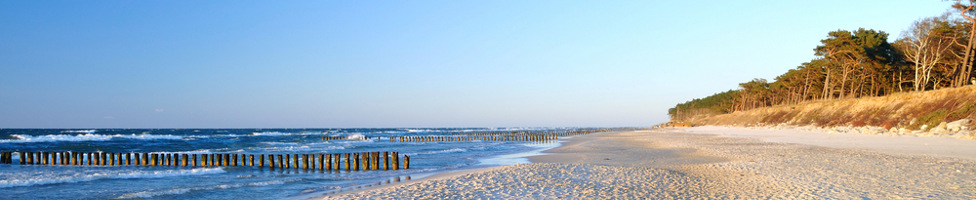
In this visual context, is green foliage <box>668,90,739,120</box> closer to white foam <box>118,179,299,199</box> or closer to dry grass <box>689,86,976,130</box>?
dry grass <box>689,86,976,130</box>

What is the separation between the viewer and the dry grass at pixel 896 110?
2609cm

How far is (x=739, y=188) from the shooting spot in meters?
9.45

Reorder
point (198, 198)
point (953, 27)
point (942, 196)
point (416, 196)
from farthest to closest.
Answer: point (953, 27) < point (198, 198) < point (416, 196) < point (942, 196)

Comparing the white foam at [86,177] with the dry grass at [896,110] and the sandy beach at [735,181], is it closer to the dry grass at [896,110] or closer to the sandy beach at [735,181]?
the sandy beach at [735,181]

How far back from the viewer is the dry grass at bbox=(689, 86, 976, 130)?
85.6 ft

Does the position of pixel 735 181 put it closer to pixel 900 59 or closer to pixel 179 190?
pixel 179 190

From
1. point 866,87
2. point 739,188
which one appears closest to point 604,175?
point 739,188

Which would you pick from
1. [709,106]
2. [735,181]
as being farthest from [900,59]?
[709,106]

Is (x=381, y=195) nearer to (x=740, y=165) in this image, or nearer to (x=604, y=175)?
(x=604, y=175)

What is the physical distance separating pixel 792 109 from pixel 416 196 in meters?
57.6

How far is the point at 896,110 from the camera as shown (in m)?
32.5

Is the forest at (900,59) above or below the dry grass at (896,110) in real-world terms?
above

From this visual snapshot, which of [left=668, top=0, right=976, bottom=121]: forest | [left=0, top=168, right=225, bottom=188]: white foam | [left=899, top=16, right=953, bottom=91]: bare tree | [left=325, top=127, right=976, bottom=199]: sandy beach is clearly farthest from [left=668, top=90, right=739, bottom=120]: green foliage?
[left=0, top=168, right=225, bottom=188]: white foam

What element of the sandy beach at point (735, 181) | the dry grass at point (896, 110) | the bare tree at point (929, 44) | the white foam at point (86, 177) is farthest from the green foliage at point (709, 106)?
the white foam at point (86, 177)
